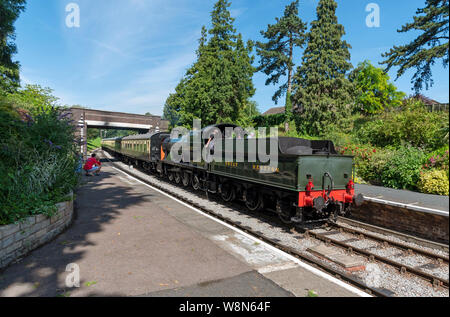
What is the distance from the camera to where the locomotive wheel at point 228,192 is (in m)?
11.4

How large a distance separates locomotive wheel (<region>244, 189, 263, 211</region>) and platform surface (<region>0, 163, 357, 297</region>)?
1863 millimetres

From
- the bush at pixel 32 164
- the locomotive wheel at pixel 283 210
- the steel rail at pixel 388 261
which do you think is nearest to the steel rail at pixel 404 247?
the steel rail at pixel 388 261

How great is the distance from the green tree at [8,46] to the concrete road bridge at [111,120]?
1672 cm

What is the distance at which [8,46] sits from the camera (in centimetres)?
2478

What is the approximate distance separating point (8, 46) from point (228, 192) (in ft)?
86.3

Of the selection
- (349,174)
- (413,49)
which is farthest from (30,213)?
(413,49)

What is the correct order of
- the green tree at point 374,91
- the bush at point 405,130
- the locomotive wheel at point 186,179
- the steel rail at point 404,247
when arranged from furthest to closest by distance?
the green tree at point 374,91 → the locomotive wheel at point 186,179 → the bush at point 405,130 → the steel rail at point 404,247

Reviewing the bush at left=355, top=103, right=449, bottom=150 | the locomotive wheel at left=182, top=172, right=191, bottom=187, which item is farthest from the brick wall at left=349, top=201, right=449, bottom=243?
the locomotive wheel at left=182, top=172, right=191, bottom=187

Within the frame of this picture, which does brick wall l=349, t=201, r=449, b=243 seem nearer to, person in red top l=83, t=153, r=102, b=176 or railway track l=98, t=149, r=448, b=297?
railway track l=98, t=149, r=448, b=297

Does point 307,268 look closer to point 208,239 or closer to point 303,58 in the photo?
point 208,239

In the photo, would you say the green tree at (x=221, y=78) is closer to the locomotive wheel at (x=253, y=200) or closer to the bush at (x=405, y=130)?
the bush at (x=405, y=130)

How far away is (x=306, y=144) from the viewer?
9.15 metres

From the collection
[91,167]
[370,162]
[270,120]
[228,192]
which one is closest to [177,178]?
[228,192]

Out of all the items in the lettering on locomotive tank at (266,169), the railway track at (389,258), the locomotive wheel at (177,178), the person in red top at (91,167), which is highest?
the lettering on locomotive tank at (266,169)
